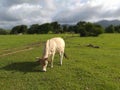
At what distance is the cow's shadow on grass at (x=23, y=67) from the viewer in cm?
1820

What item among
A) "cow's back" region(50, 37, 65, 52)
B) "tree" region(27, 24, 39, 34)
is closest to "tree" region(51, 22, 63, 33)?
"tree" region(27, 24, 39, 34)

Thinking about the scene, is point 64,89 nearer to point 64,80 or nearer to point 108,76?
point 64,80

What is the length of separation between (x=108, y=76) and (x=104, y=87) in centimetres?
217

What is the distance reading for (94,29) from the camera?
75812 mm

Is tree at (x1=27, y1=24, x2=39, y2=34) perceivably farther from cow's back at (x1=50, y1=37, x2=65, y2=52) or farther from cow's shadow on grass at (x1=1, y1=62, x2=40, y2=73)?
cow's back at (x1=50, y1=37, x2=65, y2=52)

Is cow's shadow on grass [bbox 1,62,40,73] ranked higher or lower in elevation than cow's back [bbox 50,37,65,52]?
lower

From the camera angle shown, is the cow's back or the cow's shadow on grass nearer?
the cow's shadow on grass

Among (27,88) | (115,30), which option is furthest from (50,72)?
(115,30)

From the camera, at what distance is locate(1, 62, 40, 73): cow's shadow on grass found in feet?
59.7

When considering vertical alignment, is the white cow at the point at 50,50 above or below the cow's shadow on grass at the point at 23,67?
above

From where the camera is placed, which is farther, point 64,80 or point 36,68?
point 36,68

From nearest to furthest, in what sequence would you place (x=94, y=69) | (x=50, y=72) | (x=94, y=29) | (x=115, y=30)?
(x=50, y=72), (x=94, y=69), (x=94, y=29), (x=115, y=30)

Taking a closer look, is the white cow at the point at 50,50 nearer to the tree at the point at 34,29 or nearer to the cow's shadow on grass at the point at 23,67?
the cow's shadow on grass at the point at 23,67

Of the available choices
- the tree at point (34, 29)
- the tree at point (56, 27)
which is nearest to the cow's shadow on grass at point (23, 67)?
the tree at point (56, 27)
